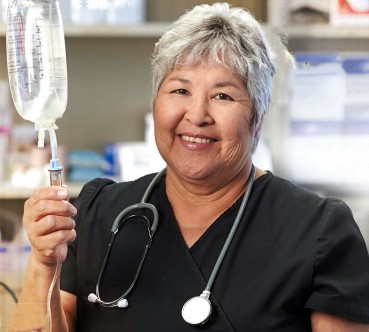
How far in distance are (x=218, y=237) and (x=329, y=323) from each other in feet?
0.69

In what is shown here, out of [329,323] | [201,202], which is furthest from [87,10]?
[329,323]

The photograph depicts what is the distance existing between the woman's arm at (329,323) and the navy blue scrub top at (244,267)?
14mm

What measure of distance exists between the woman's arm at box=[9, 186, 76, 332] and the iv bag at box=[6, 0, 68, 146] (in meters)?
0.09

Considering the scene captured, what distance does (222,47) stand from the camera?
4.00 ft

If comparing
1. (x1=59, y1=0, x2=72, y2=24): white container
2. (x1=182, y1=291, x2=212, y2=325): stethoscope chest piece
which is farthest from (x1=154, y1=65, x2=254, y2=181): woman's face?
(x1=59, y1=0, x2=72, y2=24): white container

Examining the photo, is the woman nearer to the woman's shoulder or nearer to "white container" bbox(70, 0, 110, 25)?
the woman's shoulder

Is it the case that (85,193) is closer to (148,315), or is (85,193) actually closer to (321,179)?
(148,315)

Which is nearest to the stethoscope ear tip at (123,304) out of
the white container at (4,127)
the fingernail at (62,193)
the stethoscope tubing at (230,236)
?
the stethoscope tubing at (230,236)

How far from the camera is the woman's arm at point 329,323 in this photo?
1.20 meters

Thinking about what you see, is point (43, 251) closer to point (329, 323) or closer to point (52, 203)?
point (52, 203)

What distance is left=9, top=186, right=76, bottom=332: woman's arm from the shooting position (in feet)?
3.53

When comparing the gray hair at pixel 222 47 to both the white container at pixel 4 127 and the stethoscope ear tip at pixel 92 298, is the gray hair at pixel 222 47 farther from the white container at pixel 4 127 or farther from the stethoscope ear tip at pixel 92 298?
the white container at pixel 4 127

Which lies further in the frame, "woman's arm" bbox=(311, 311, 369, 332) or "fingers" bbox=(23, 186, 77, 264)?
"woman's arm" bbox=(311, 311, 369, 332)

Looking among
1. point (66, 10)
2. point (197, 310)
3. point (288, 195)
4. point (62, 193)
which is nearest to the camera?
point (62, 193)
